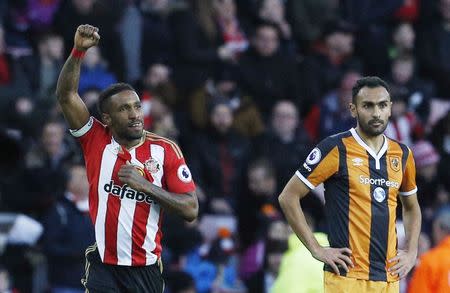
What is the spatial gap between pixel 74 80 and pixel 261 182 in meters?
5.74

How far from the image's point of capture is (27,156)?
13555 millimetres

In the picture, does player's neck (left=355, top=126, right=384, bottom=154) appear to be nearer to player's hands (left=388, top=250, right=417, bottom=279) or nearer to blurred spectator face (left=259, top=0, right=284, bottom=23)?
player's hands (left=388, top=250, right=417, bottom=279)

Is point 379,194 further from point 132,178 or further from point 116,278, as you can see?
point 116,278

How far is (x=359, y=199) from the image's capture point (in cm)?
893

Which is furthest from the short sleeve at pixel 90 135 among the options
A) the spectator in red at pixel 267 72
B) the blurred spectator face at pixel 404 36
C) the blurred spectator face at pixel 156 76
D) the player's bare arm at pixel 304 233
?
the blurred spectator face at pixel 404 36

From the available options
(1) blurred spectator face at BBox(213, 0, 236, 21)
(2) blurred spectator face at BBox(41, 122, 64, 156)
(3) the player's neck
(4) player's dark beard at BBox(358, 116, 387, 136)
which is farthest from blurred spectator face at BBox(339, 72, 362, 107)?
(4) player's dark beard at BBox(358, 116, 387, 136)

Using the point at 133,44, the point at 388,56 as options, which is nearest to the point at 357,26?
the point at 388,56

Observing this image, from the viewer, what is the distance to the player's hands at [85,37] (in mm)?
8805

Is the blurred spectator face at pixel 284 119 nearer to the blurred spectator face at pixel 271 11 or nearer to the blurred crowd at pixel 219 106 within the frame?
the blurred crowd at pixel 219 106

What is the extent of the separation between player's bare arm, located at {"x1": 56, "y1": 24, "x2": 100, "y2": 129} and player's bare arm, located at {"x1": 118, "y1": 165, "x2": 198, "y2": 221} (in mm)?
529

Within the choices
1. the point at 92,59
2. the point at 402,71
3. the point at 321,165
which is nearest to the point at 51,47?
the point at 92,59

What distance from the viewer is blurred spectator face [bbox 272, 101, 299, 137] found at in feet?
49.2

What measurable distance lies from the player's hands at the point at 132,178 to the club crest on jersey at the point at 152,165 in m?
0.26

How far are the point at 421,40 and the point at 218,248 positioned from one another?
5108mm
